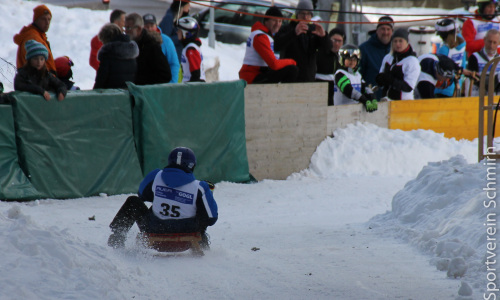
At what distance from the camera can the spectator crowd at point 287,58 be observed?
10594mm

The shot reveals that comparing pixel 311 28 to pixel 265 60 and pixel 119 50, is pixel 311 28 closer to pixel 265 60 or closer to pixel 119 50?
pixel 265 60

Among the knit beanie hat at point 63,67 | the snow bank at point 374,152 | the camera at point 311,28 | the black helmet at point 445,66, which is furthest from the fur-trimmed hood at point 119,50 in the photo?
the black helmet at point 445,66

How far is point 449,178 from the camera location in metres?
8.28

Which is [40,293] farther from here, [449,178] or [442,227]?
[449,178]

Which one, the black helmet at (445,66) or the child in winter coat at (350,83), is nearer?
the child in winter coat at (350,83)

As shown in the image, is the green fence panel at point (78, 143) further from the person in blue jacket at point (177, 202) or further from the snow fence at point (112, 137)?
the person in blue jacket at point (177, 202)

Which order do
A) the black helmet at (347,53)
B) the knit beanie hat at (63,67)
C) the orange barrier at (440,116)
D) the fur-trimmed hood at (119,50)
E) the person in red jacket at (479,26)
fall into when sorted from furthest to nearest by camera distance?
1. the person in red jacket at (479,26)
2. the orange barrier at (440,116)
3. the black helmet at (347,53)
4. the knit beanie hat at (63,67)
5. the fur-trimmed hood at (119,50)

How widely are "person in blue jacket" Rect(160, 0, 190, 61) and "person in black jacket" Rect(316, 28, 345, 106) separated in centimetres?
258

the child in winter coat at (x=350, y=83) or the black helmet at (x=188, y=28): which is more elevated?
the black helmet at (x=188, y=28)

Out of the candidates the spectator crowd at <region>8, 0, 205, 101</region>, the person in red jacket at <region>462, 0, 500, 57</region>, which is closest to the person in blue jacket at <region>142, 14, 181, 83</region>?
the spectator crowd at <region>8, 0, 205, 101</region>

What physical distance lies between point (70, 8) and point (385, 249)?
1528 cm

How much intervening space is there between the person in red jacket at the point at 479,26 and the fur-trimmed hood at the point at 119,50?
770 cm

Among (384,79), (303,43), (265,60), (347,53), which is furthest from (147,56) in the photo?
(384,79)

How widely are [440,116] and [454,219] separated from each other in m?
6.92
